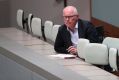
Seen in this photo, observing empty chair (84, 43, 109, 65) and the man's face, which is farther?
the man's face

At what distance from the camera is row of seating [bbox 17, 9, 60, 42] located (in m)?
6.44

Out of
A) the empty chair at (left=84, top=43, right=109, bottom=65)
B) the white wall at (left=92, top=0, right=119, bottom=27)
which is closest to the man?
the empty chair at (left=84, top=43, right=109, bottom=65)

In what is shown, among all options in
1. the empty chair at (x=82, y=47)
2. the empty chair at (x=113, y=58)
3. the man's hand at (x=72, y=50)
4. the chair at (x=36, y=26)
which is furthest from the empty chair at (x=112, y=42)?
the chair at (x=36, y=26)

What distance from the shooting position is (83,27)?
18.5ft

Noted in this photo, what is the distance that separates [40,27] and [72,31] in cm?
155

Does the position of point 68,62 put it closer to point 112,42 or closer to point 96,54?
point 96,54

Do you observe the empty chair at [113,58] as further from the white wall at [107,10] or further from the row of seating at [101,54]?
the white wall at [107,10]

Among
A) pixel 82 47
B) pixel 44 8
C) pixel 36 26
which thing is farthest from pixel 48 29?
pixel 44 8

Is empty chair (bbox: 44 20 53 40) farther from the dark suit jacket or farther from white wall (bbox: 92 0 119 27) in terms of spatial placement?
white wall (bbox: 92 0 119 27)

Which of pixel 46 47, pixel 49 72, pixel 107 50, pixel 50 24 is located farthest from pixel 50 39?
pixel 49 72

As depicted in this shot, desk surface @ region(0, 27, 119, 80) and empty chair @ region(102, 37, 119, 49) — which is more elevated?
empty chair @ region(102, 37, 119, 49)

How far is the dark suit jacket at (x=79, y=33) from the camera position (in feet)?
18.2

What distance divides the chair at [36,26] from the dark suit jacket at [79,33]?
1.56 metres

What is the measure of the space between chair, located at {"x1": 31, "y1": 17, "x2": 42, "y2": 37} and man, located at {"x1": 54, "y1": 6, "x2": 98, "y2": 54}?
5.18 feet
